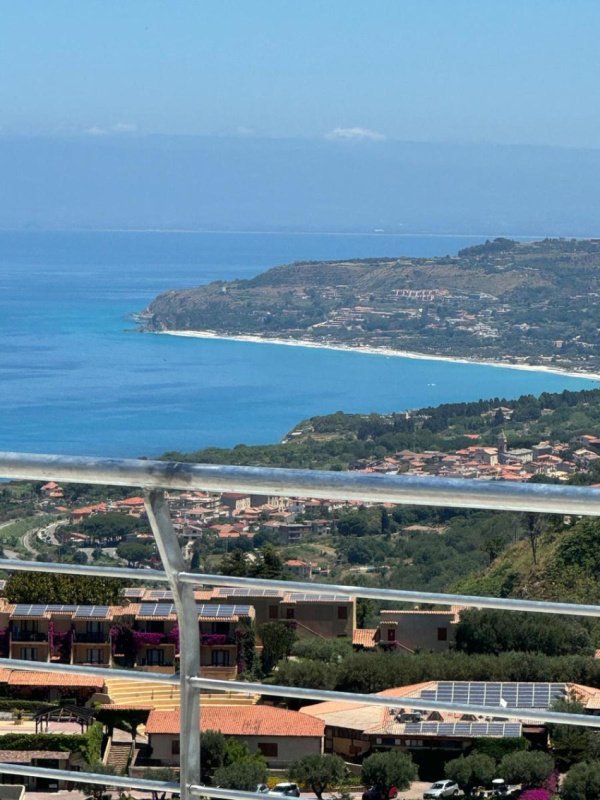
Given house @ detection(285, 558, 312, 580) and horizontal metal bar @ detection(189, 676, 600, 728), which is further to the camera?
house @ detection(285, 558, 312, 580)

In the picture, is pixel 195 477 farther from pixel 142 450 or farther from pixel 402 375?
pixel 402 375

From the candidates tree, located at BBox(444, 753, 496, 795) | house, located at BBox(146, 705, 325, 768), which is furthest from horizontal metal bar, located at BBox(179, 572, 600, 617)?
tree, located at BBox(444, 753, 496, 795)

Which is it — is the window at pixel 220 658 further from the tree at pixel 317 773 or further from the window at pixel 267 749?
the tree at pixel 317 773

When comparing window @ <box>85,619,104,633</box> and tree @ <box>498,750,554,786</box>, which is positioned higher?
tree @ <box>498,750,554,786</box>

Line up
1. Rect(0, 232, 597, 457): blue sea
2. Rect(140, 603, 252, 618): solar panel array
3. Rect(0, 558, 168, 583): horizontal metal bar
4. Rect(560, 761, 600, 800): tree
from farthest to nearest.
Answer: Rect(0, 232, 597, 457): blue sea < Rect(140, 603, 252, 618): solar panel array < Rect(560, 761, 600, 800): tree < Rect(0, 558, 168, 583): horizontal metal bar

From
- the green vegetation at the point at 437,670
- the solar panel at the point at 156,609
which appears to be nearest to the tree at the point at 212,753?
the green vegetation at the point at 437,670

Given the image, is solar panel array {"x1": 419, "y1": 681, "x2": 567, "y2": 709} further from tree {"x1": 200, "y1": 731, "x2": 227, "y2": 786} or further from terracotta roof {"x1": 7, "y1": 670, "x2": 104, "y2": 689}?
tree {"x1": 200, "y1": 731, "x2": 227, "y2": 786}

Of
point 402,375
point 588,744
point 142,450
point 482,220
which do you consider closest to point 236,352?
point 402,375
